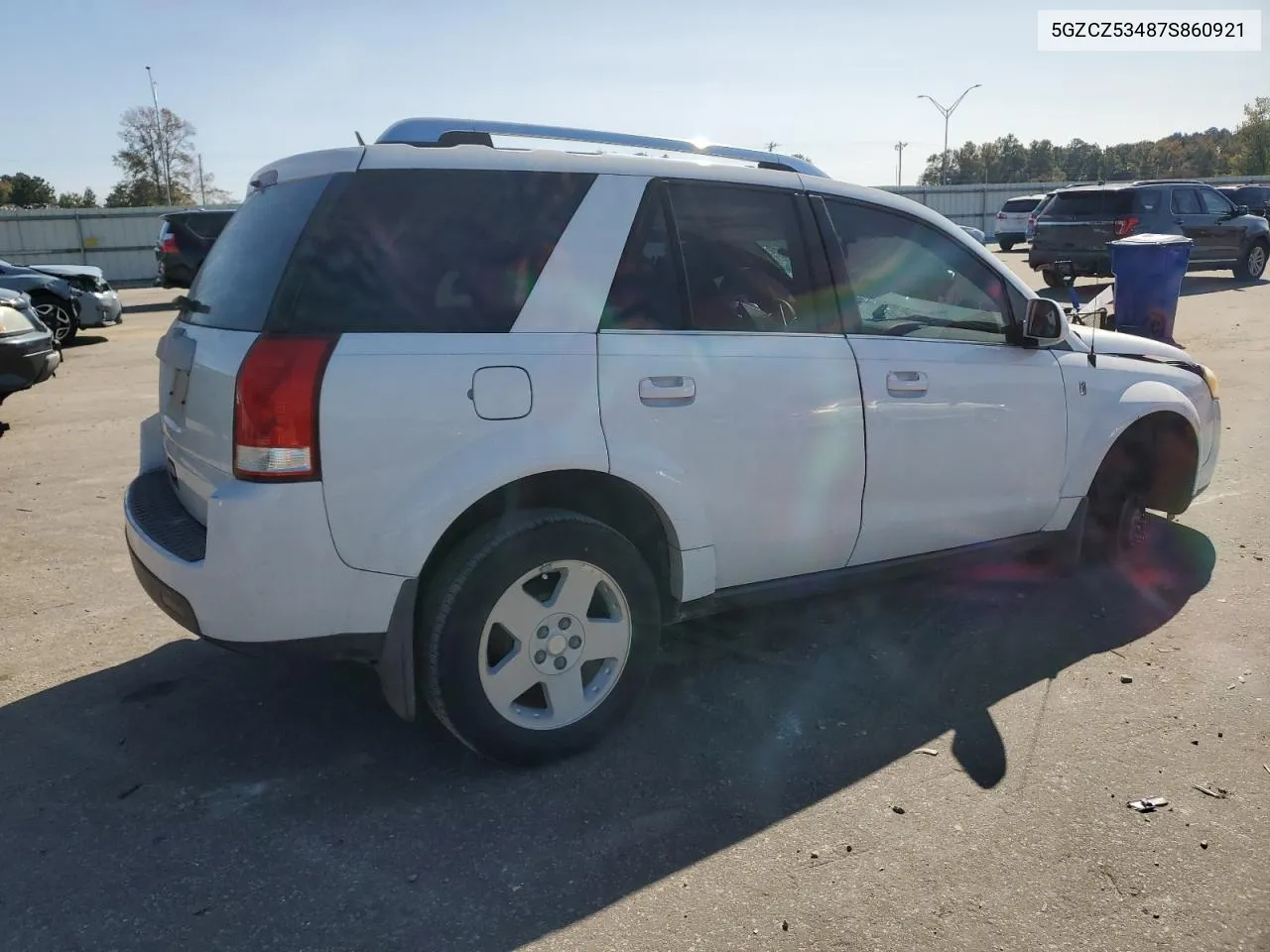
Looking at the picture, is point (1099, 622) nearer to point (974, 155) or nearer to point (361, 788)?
point (361, 788)

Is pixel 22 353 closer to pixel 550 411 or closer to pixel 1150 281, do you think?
pixel 550 411

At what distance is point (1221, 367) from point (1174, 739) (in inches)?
343

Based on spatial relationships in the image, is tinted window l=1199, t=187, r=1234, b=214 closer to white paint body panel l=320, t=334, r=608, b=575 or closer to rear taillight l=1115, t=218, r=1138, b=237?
rear taillight l=1115, t=218, r=1138, b=237

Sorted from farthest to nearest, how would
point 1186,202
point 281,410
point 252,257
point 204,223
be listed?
point 204,223 → point 1186,202 → point 252,257 → point 281,410

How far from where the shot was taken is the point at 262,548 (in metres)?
2.79

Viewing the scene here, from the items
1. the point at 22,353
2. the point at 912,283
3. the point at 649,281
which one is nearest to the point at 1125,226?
the point at 912,283

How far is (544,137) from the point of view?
3498 millimetres

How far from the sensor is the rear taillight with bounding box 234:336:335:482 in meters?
2.76

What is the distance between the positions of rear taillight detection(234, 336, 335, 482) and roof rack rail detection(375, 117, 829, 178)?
0.90m

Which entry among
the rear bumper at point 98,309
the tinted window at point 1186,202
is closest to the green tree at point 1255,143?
the tinted window at point 1186,202

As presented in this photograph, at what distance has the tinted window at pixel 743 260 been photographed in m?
3.52

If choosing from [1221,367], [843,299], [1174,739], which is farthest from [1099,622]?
[1221,367]

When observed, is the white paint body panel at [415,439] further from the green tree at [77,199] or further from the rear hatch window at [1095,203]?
the green tree at [77,199]

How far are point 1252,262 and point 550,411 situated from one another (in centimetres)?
2199
